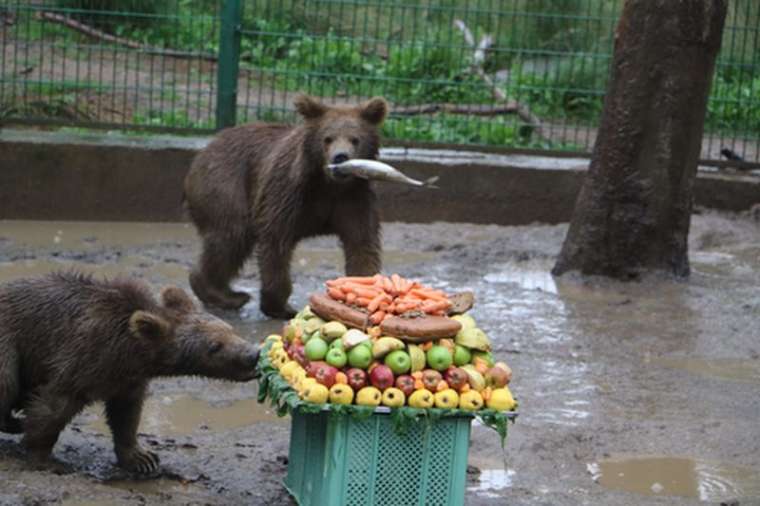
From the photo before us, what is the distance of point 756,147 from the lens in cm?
1460

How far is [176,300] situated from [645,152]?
17.6ft

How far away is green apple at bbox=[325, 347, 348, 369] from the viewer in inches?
238

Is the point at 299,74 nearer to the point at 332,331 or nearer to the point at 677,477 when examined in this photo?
the point at 677,477

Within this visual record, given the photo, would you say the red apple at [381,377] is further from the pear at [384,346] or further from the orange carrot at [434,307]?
the orange carrot at [434,307]

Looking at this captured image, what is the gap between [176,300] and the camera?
730 centimetres

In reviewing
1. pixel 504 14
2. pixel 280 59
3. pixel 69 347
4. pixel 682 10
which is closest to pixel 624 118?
pixel 682 10

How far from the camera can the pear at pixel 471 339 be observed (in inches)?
248

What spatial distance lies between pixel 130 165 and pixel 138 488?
687cm

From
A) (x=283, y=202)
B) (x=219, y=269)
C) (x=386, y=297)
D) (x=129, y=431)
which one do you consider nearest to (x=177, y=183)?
(x=219, y=269)

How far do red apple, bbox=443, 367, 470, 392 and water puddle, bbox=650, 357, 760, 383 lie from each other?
11.5ft

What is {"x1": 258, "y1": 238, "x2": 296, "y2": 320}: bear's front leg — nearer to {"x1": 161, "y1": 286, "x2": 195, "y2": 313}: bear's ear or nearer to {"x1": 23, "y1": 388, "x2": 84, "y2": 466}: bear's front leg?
{"x1": 161, "y1": 286, "x2": 195, "y2": 313}: bear's ear

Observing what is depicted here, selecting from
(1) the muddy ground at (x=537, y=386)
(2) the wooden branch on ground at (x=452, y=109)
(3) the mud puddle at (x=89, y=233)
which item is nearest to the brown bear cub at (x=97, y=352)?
(1) the muddy ground at (x=537, y=386)

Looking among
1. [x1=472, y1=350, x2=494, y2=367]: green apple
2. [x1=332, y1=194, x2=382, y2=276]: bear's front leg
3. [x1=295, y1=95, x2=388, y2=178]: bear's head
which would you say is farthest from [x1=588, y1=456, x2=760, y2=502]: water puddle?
[x1=295, y1=95, x2=388, y2=178]: bear's head

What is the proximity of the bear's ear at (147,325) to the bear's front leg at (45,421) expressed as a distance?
441 mm
